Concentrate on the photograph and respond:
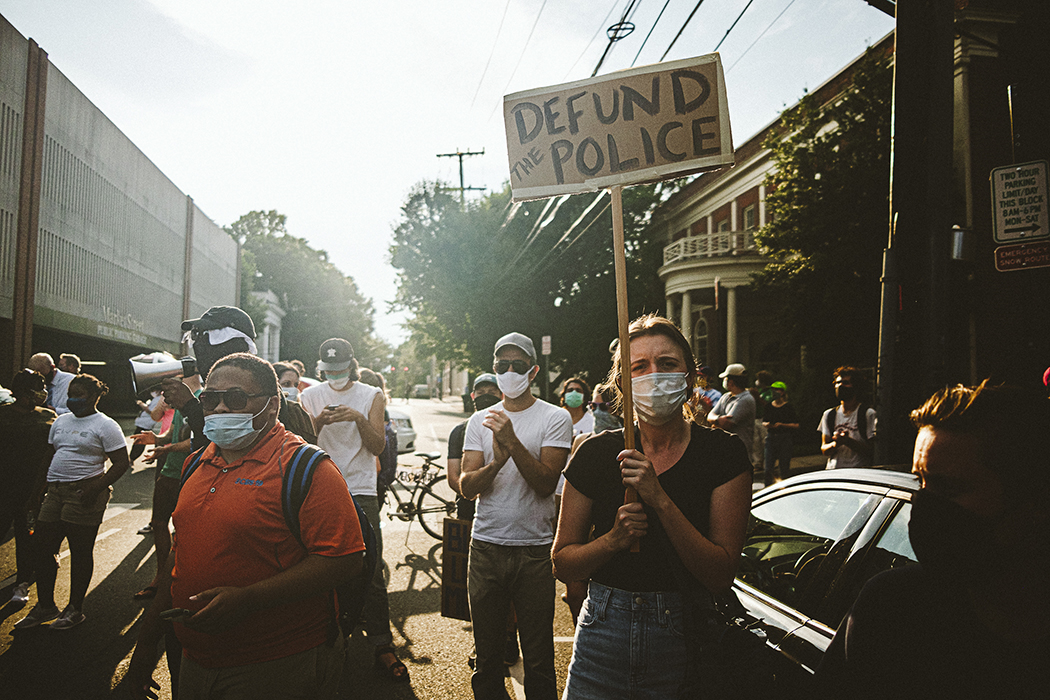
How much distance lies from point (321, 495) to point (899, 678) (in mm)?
1685

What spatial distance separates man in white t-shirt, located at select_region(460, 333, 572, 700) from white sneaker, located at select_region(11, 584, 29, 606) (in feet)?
13.5

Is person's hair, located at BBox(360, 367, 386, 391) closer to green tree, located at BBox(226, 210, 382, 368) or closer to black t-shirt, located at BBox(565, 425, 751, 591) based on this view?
black t-shirt, located at BBox(565, 425, 751, 591)

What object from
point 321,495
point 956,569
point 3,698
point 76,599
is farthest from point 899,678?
point 76,599

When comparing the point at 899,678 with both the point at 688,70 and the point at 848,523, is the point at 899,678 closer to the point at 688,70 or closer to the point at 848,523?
the point at 848,523

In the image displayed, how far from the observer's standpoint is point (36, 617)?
15.8ft

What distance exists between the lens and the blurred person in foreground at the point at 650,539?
1.89m

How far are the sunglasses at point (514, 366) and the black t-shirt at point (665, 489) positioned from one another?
6.10ft

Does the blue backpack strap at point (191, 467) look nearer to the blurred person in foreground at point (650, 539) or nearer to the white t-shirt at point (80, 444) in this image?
the blurred person in foreground at point (650, 539)

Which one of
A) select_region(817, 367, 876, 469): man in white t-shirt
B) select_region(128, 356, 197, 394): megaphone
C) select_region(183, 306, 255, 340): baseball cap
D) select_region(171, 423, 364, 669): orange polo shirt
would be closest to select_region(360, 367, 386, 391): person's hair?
select_region(128, 356, 197, 394): megaphone

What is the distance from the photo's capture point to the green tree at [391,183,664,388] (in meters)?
30.4

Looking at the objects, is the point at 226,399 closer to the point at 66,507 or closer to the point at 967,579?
the point at 967,579

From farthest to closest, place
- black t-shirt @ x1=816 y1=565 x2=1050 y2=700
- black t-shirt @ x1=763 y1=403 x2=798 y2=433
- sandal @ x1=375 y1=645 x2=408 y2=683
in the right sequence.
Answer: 1. black t-shirt @ x1=763 y1=403 x2=798 y2=433
2. sandal @ x1=375 y1=645 x2=408 y2=683
3. black t-shirt @ x1=816 y1=565 x2=1050 y2=700

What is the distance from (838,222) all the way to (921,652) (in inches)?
730

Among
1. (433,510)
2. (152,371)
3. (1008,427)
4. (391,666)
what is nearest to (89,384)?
(152,371)
